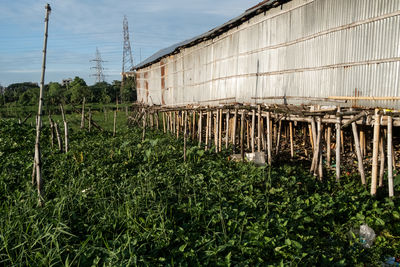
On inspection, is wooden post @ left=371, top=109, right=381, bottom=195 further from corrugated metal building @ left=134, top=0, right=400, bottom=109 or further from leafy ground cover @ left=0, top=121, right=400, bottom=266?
corrugated metal building @ left=134, top=0, right=400, bottom=109

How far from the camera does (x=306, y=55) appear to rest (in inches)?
291

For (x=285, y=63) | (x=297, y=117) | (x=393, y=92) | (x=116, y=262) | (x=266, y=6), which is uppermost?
(x=266, y=6)

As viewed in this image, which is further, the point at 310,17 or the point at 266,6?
the point at 266,6

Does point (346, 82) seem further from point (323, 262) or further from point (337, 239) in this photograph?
point (323, 262)

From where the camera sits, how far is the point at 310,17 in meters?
7.25

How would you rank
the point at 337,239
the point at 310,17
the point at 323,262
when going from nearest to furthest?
the point at 323,262, the point at 337,239, the point at 310,17

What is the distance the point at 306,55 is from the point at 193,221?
17.4 ft

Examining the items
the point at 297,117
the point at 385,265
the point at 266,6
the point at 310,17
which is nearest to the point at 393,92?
the point at 297,117

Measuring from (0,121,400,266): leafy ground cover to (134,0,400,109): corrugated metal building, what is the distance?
2135 mm

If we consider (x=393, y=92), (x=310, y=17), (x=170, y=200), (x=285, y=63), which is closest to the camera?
(x=170, y=200)

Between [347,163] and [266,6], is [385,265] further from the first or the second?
[266,6]

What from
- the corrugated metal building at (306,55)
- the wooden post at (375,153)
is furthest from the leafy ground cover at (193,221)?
the corrugated metal building at (306,55)

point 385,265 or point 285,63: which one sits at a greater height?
point 285,63

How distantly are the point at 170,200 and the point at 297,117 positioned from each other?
168 inches
